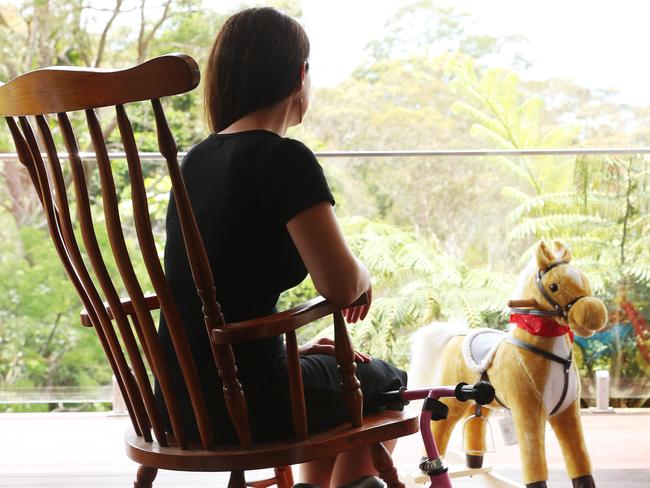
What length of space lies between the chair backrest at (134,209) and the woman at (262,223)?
7cm

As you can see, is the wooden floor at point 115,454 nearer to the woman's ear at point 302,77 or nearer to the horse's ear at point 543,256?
the horse's ear at point 543,256

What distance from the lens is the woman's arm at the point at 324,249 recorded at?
1.22 metres

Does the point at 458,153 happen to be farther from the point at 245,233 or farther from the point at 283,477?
the point at 245,233

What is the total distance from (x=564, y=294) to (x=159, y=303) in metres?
0.93

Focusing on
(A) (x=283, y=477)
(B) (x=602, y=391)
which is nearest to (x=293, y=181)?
(A) (x=283, y=477)

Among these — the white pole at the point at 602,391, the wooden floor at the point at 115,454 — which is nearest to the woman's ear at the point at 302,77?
the wooden floor at the point at 115,454

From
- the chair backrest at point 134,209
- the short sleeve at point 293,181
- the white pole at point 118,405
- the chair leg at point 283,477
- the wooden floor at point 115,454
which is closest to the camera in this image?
Result: the chair backrest at point 134,209

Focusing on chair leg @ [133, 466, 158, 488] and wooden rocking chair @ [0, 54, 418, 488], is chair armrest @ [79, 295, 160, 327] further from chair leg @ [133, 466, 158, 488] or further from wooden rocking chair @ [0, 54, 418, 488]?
chair leg @ [133, 466, 158, 488]

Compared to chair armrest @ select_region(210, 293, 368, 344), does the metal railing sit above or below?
below

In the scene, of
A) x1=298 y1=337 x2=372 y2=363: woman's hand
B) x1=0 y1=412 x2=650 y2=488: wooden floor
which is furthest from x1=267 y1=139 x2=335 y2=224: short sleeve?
x1=0 y1=412 x2=650 y2=488: wooden floor

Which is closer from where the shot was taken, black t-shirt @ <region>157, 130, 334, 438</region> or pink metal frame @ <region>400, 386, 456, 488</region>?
black t-shirt @ <region>157, 130, 334, 438</region>

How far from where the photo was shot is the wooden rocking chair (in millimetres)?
1125

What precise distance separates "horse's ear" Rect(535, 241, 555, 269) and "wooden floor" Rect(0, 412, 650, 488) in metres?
0.64

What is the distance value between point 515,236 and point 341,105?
3.32 m
